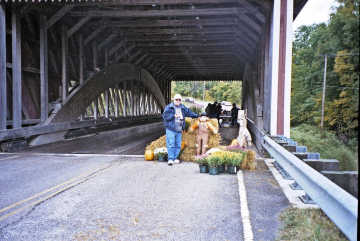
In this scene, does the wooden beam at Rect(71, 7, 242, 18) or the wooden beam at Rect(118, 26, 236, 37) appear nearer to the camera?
the wooden beam at Rect(71, 7, 242, 18)

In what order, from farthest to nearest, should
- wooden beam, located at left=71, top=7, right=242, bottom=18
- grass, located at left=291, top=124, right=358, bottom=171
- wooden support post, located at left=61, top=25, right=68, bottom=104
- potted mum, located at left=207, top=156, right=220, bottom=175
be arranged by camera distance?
1. wooden support post, located at left=61, top=25, right=68, bottom=104
2. wooden beam, located at left=71, top=7, right=242, bottom=18
3. potted mum, located at left=207, top=156, right=220, bottom=175
4. grass, located at left=291, top=124, right=358, bottom=171

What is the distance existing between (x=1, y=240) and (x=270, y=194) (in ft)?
12.6

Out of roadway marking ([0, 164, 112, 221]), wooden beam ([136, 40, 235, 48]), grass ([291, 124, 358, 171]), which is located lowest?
roadway marking ([0, 164, 112, 221])

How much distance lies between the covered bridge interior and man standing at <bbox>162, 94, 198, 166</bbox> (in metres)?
2.58

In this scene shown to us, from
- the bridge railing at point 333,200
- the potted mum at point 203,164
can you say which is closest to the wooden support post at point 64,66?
the potted mum at point 203,164

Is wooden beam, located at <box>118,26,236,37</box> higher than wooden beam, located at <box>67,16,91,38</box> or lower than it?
higher

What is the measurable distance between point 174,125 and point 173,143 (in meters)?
0.48

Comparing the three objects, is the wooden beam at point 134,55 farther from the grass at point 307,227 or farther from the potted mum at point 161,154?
the grass at point 307,227

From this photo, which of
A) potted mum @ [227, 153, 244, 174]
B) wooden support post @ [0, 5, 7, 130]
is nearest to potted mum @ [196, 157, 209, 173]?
potted mum @ [227, 153, 244, 174]

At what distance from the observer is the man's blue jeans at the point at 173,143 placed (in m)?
8.95

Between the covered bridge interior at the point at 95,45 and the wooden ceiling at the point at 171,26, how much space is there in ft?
0.13

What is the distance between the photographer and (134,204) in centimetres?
512

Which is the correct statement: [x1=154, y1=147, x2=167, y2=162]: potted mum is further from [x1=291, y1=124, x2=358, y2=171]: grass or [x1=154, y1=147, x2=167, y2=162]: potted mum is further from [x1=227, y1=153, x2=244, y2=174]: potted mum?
[x1=291, y1=124, x2=358, y2=171]: grass

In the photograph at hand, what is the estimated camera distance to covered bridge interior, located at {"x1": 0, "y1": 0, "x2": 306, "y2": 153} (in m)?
11.6
